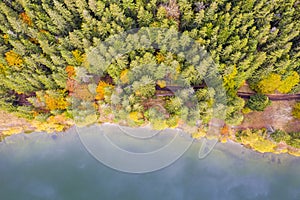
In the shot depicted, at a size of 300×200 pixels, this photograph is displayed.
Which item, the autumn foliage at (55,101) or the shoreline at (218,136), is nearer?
the autumn foliage at (55,101)

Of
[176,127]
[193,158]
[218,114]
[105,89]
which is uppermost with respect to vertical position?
[105,89]

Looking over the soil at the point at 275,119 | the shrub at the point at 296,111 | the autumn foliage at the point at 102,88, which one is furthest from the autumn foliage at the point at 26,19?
the shrub at the point at 296,111

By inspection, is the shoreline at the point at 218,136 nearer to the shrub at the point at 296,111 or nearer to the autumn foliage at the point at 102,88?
the shrub at the point at 296,111

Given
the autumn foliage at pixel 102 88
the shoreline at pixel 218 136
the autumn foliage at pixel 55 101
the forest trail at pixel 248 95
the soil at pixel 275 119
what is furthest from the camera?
the shoreline at pixel 218 136

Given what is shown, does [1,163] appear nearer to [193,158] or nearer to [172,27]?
[193,158]

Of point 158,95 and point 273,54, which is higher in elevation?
point 273,54

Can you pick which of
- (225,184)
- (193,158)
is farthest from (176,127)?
(225,184)
